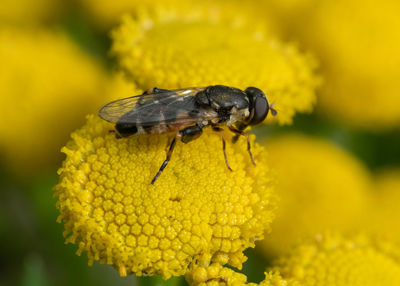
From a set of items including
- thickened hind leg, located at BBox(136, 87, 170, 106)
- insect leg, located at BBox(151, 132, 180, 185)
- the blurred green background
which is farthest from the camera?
the blurred green background

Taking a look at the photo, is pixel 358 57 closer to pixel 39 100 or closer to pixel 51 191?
pixel 39 100

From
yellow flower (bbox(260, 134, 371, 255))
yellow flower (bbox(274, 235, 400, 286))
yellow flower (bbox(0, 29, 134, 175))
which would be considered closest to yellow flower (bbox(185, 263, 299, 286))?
yellow flower (bbox(274, 235, 400, 286))

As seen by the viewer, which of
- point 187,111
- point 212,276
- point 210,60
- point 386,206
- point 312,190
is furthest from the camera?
point 386,206

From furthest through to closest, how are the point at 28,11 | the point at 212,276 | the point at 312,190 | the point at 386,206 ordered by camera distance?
the point at 28,11 < the point at 386,206 < the point at 312,190 < the point at 212,276

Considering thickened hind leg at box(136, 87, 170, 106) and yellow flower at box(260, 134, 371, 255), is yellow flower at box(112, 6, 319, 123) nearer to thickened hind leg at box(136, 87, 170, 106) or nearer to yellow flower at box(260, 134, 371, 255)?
thickened hind leg at box(136, 87, 170, 106)

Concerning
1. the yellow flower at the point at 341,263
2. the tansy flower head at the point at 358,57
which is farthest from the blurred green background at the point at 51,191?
the yellow flower at the point at 341,263

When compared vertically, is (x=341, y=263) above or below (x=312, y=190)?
below

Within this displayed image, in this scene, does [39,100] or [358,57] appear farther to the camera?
[358,57]

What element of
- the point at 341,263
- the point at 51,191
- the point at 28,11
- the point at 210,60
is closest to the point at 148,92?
the point at 210,60
